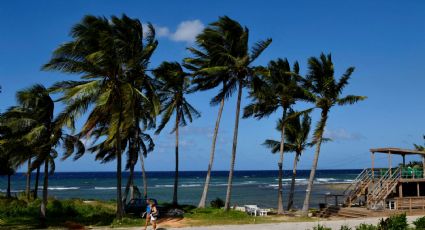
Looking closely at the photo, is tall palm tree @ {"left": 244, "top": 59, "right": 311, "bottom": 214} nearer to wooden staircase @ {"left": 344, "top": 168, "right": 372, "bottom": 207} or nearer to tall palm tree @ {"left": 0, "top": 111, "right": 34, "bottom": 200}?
wooden staircase @ {"left": 344, "top": 168, "right": 372, "bottom": 207}

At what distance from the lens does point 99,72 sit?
2111 centimetres

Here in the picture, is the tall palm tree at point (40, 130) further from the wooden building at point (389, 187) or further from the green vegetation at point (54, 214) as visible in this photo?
the wooden building at point (389, 187)

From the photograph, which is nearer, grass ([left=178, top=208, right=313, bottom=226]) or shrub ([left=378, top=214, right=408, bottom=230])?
shrub ([left=378, top=214, right=408, bottom=230])

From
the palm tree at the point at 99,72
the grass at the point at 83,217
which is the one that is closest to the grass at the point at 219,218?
the grass at the point at 83,217

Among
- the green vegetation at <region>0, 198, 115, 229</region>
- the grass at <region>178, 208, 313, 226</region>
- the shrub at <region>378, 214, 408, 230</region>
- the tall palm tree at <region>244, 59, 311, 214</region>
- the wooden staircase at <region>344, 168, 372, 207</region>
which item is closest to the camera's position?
the shrub at <region>378, 214, 408, 230</region>

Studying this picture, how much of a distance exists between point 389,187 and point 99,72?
19.7 meters

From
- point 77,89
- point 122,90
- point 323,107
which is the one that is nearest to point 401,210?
point 323,107

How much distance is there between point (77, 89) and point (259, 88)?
11.5m

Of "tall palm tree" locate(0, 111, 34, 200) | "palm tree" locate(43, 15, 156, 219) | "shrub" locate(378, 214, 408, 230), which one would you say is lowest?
"shrub" locate(378, 214, 408, 230)

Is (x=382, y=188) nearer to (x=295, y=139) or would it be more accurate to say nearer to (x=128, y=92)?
(x=295, y=139)

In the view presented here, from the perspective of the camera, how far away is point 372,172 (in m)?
31.8

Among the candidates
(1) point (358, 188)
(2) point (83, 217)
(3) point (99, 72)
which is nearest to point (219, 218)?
(2) point (83, 217)

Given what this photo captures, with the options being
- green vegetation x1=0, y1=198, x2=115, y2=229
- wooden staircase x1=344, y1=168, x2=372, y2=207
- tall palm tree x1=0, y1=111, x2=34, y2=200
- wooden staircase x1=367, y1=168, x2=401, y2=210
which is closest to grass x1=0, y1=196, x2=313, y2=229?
green vegetation x1=0, y1=198, x2=115, y2=229

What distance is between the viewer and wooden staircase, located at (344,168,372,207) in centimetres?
3190
